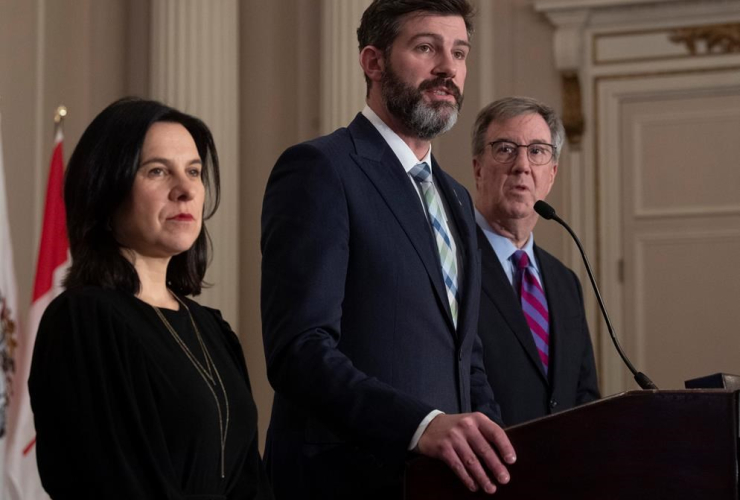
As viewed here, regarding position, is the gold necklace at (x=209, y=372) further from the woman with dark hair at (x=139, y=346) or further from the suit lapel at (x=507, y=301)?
the suit lapel at (x=507, y=301)

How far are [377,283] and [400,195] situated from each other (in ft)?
0.73

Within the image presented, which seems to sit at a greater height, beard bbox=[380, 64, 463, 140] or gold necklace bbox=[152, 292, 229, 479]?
beard bbox=[380, 64, 463, 140]

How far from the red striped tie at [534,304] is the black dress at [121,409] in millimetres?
1360

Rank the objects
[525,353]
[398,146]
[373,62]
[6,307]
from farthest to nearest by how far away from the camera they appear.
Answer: [6,307] < [525,353] < [373,62] < [398,146]

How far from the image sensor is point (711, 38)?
20.2ft

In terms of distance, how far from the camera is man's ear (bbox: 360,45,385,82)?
8.64 ft

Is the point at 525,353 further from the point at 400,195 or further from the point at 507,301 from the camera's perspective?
the point at 400,195

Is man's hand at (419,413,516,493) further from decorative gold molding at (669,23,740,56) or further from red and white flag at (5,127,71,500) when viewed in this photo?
decorative gold molding at (669,23,740,56)

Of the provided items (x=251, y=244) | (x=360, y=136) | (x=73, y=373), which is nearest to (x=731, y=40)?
(x=251, y=244)

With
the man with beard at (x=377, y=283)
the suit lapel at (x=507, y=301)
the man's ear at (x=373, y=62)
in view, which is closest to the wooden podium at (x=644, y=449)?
the man with beard at (x=377, y=283)

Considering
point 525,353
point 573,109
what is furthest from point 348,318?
point 573,109

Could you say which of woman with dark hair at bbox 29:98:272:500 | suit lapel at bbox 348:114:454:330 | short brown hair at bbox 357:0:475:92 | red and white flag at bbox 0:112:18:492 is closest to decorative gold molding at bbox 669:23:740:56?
red and white flag at bbox 0:112:18:492

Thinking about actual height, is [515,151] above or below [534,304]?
above

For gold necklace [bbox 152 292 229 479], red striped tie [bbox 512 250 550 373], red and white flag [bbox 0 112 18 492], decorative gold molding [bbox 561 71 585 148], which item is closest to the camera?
gold necklace [bbox 152 292 229 479]
